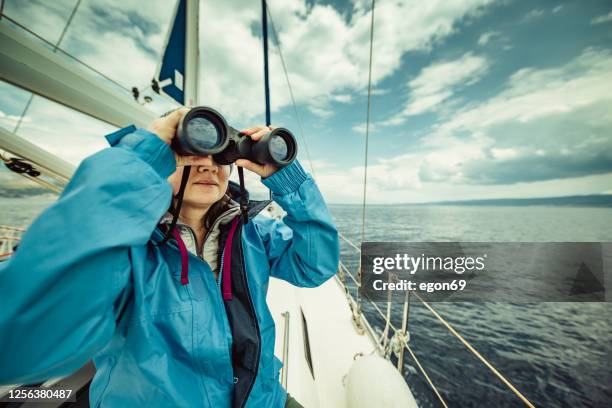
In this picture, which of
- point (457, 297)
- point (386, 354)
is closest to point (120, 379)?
point (386, 354)

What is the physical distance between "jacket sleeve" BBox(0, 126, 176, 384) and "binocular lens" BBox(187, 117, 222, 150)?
0.59 feet

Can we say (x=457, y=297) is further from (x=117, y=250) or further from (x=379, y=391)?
(x=117, y=250)

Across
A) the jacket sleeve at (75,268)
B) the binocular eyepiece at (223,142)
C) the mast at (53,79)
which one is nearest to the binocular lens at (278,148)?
Result: the binocular eyepiece at (223,142)

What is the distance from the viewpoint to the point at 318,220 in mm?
1023

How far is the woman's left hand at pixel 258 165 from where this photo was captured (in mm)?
1001

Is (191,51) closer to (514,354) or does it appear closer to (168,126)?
(168,126)

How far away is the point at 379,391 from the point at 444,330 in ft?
20.2

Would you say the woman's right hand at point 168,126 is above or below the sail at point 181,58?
below

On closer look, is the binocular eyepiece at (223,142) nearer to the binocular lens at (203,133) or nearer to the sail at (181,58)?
the binocular lens at (203,133)

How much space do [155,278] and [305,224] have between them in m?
0.57

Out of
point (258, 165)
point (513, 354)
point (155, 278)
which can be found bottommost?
point (513, 354)
